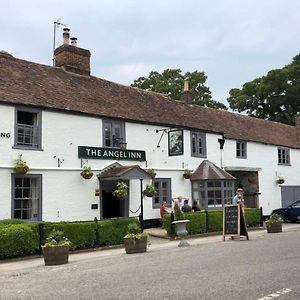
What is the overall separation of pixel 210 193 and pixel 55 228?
11.4 meters

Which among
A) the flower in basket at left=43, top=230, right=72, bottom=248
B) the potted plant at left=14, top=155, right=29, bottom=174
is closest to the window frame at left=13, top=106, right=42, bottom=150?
the potted plant at left=14, top=155, right=29, bottom=174

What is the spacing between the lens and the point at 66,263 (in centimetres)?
1349

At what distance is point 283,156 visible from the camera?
109 ft

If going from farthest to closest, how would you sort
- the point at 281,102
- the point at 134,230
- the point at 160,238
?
1. the point at 281,102
2. the point at 160,238
3. the point at 134,230

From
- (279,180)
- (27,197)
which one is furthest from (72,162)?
(279,180)

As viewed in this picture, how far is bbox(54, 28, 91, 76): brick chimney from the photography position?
2322 centimetres

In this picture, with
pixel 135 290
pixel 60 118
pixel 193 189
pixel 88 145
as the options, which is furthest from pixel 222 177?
pixel 135 290

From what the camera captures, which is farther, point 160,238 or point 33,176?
point 160,238

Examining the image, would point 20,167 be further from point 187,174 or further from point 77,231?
point 187,174

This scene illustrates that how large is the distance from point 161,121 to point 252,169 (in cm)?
867

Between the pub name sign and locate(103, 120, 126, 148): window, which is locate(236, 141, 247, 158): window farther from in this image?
locate(103, 120, 126, 148): window

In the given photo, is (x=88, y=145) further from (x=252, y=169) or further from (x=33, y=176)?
(x=252, y=169)

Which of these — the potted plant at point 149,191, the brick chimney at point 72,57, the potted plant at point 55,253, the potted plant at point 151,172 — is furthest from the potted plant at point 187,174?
the potted plant at point 55,253

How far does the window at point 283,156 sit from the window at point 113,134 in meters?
14.7
